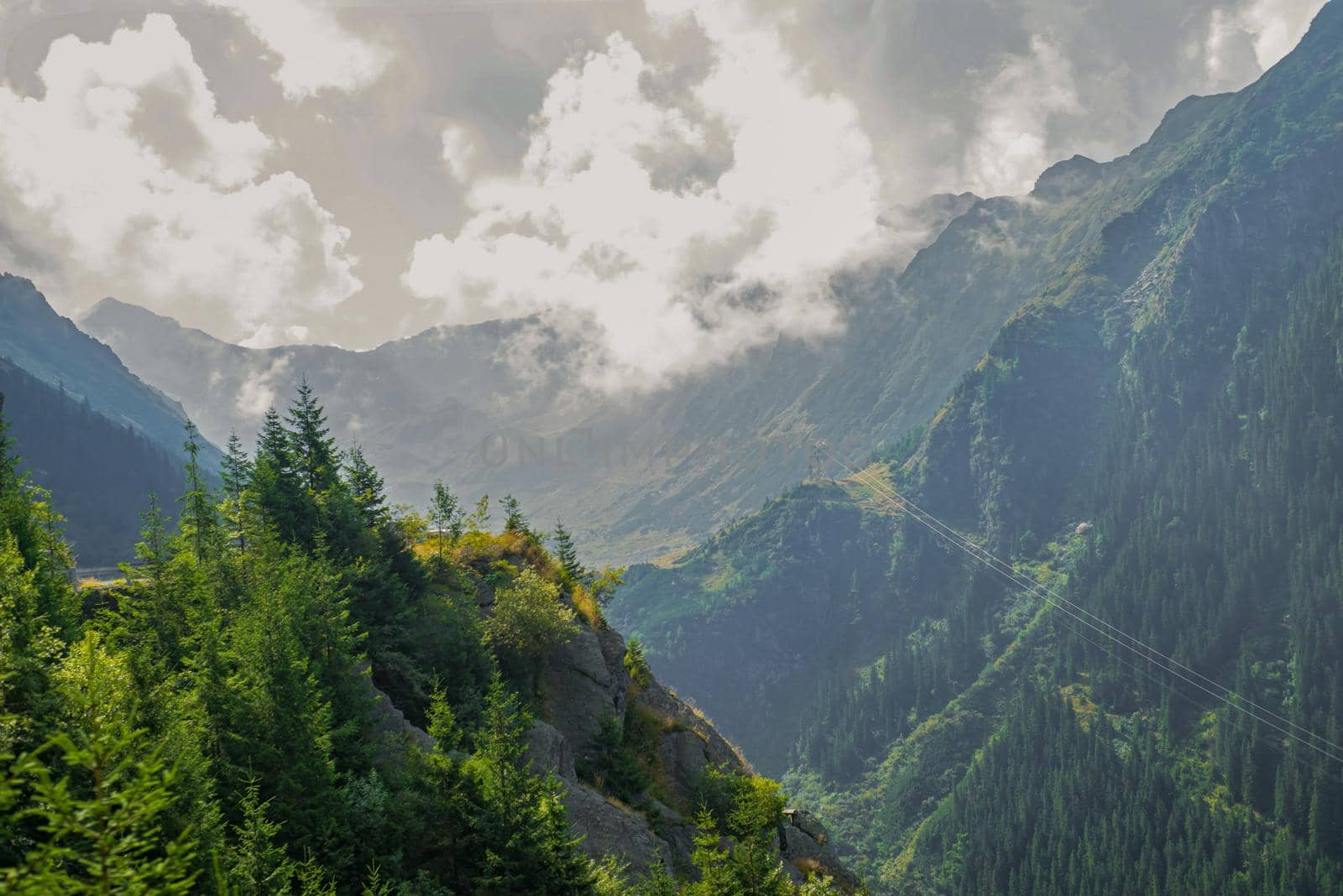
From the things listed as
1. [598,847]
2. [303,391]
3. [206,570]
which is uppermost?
[303,391]

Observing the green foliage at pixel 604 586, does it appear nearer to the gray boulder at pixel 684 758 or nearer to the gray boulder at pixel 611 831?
the gray boulder at pixel 684 758

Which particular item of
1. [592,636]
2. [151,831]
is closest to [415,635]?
[592,636]

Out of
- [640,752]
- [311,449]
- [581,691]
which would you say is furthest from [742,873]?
[311,449]

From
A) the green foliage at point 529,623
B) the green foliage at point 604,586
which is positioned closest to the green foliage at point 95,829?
the green foliage at point 529,623

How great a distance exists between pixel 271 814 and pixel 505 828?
25.7 ft

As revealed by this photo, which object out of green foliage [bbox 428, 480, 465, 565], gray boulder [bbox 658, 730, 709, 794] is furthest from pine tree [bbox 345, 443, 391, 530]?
gray boulder [bbox 658, 730, 709, 794]

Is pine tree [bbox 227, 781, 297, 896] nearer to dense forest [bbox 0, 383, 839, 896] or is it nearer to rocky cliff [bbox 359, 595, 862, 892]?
dense forest [bbox 0, 383, 839, 896]

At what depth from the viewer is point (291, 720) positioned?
1072 inches

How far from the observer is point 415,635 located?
44938mm

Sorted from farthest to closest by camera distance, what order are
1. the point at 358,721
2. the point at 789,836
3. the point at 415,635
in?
the point at 789,836
the point at 415,635
the point at 358,721

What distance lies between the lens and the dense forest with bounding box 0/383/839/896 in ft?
55.2

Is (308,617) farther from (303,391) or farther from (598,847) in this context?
(303,391)

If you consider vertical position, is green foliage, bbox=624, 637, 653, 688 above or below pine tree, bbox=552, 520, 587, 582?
below

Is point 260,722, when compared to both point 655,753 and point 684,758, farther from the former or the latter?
point 684,758
